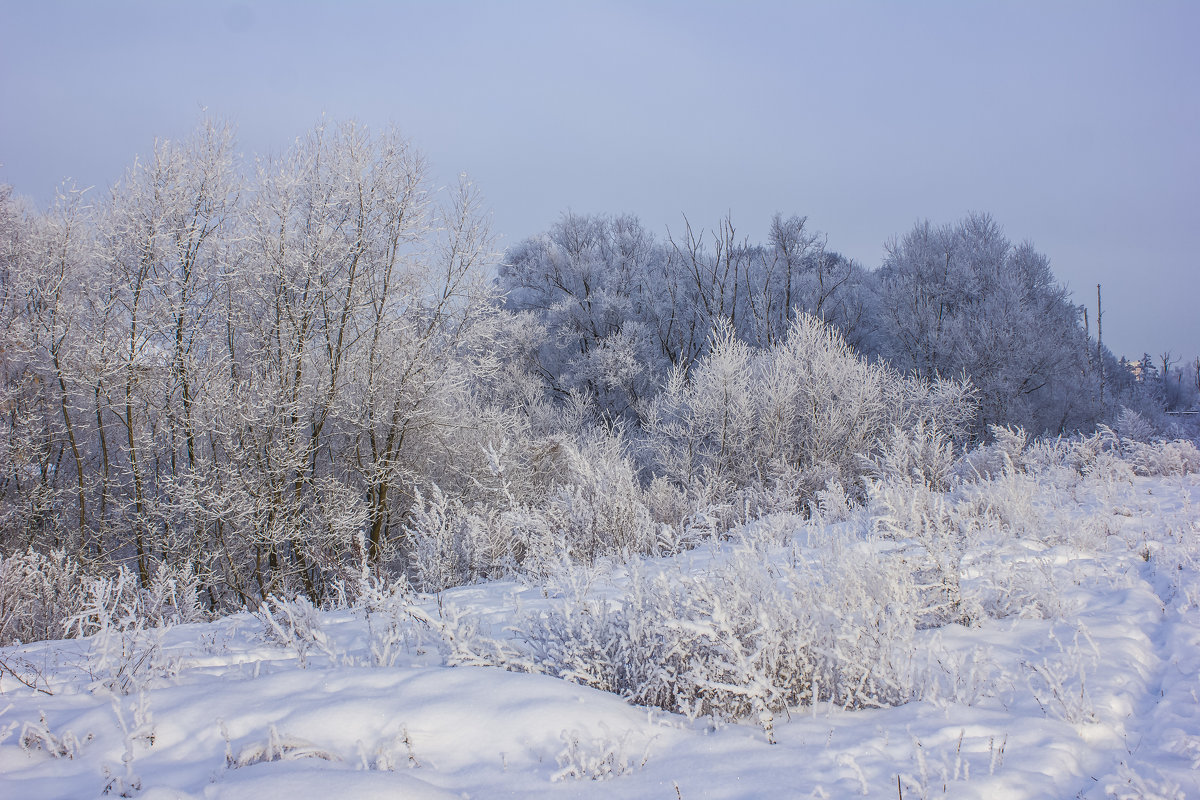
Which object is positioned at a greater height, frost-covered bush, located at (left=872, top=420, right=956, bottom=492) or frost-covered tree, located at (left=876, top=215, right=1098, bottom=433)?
frost-covered tree, located at (left=876, top=215, right=1098, bottom=433)

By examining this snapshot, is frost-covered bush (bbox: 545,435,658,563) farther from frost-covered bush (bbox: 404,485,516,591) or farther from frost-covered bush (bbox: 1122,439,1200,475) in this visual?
frost-covered bush (bbox: 1122,439,1200,475)

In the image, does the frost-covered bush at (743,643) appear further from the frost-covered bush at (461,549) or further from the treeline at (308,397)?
the treeline at (308,397)

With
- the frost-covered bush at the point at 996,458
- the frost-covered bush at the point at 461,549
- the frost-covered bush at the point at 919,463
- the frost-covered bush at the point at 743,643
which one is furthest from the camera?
the frost-covered bush at the point at 996,458

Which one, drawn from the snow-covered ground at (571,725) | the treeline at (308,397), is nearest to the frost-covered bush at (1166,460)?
the treeline at (308,397)

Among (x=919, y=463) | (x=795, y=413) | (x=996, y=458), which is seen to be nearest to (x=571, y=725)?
(x=919, y=463)

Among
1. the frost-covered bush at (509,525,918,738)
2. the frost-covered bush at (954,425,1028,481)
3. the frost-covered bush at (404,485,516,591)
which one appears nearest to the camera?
the frost-covered bush at (509,525,918,738)

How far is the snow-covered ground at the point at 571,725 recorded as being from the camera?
196 centimetres

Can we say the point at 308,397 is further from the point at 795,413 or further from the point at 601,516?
the point at 795,413

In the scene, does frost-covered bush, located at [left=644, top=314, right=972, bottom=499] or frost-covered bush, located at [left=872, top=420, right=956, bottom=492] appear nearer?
frost-covered bush, located at [left=872, top=420, right=956, bottom=492]

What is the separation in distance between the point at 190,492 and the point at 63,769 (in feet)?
35.0

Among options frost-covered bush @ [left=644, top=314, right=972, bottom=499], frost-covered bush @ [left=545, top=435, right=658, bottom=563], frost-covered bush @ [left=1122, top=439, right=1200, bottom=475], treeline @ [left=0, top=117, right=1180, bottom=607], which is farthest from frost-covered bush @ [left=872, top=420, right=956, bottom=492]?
frost-covered bush @ [left=545, top=435, right=658, bottom=563]

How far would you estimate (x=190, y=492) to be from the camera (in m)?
11.0

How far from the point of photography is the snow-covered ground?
1964 mm

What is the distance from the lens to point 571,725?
237 cm
